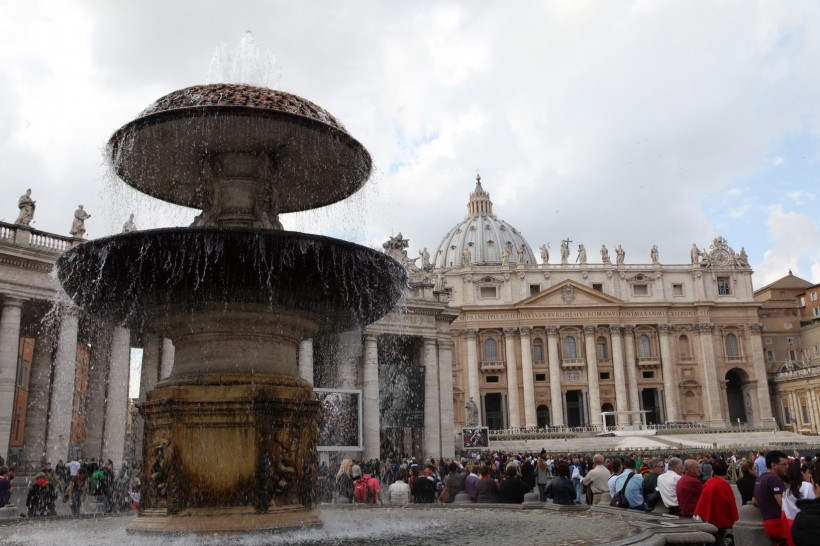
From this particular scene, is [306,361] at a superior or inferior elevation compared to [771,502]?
superior

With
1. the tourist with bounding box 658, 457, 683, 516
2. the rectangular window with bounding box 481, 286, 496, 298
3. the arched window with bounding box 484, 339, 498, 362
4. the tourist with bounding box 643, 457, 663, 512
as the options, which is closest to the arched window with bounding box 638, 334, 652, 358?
the arched window with bounding box 484, 339, 498, 362

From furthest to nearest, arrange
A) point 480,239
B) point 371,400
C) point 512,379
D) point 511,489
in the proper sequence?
point 480,239
point 512,379
point 371,400
point 511,489

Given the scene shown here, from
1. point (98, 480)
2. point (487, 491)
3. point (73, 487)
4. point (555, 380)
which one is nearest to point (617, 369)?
point (555, 380)

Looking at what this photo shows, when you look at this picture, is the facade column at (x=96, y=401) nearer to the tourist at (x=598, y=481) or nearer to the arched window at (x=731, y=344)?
the tourist at (x=598, y=481)

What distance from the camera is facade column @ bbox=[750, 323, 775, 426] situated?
77125 millimetres

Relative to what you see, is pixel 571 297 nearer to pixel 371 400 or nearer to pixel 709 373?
pixel 709 373

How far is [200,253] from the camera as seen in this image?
6945 millimetres

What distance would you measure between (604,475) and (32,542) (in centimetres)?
813

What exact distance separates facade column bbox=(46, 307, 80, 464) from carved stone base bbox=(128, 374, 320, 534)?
60.3ft

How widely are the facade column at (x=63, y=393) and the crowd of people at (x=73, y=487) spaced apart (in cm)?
173

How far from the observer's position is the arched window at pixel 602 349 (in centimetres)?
7875

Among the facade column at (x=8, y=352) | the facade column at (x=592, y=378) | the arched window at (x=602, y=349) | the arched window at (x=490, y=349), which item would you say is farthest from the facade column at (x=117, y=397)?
Result: the arched window at (x=602, y=349)

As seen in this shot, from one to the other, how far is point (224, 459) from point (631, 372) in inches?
2971

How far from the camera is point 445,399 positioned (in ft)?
112
